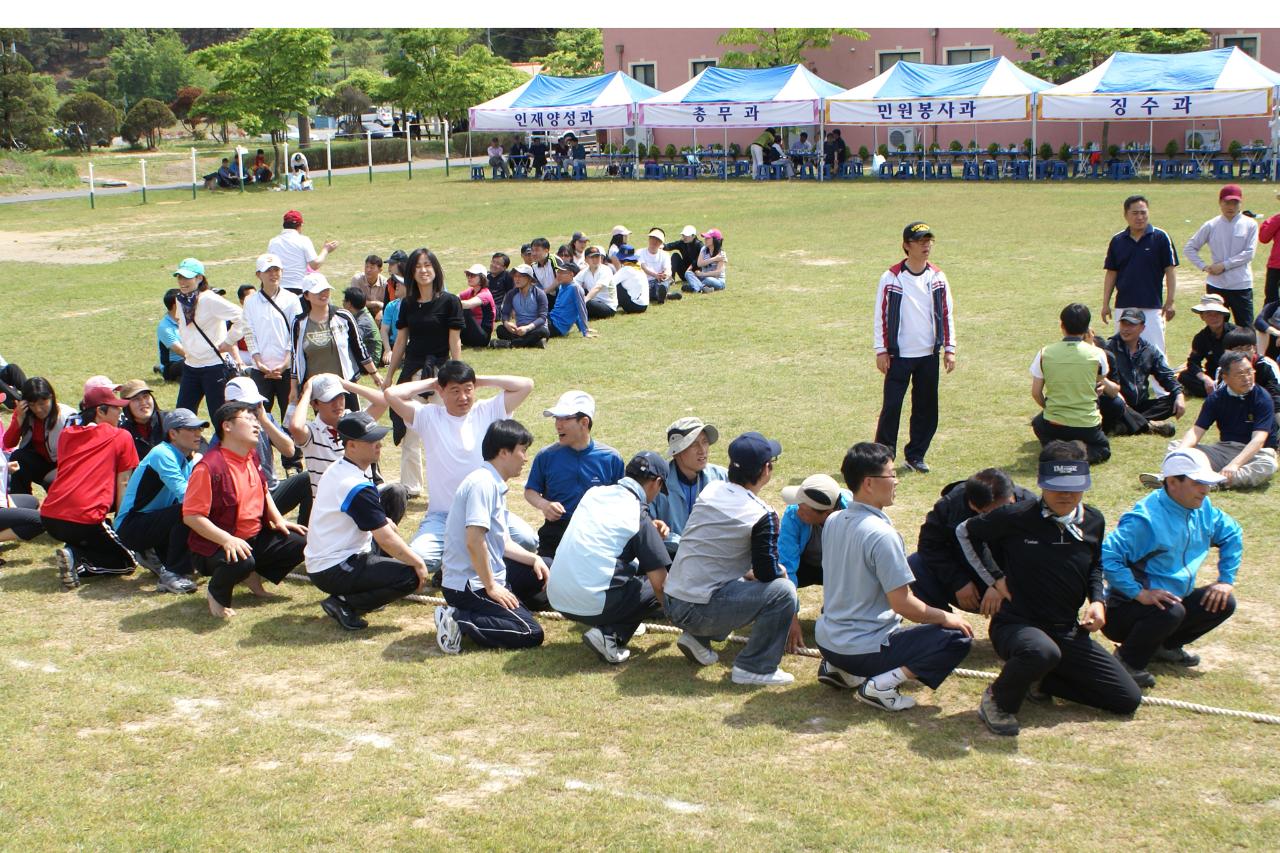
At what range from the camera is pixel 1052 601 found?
5.82 meters

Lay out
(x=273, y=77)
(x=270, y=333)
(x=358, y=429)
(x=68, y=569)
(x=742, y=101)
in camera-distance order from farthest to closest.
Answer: (x=273, y=77), (x=742, y=101), (x=270, y=333), (x=68, y=569), (x=358, y=429)

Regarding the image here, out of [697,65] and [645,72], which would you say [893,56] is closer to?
[697,65]

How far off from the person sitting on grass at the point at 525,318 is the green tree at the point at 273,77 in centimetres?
3563

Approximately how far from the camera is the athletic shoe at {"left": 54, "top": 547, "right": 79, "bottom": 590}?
7.93m

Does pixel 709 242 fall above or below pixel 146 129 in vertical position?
below

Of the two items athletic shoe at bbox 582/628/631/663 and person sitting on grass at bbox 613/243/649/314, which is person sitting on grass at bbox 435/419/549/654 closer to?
athletic shoe at bbox 582/628/631/663

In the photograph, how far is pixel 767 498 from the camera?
31.7ft

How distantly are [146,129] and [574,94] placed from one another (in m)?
30.9

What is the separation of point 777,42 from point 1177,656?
1826 inches

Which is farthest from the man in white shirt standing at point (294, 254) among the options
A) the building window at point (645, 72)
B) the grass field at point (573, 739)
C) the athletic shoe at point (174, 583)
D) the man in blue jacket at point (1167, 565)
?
the building window at point (645, 72)

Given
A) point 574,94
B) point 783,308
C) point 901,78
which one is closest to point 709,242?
point 783,308

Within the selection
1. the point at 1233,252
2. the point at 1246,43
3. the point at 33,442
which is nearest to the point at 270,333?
the point at 33,442

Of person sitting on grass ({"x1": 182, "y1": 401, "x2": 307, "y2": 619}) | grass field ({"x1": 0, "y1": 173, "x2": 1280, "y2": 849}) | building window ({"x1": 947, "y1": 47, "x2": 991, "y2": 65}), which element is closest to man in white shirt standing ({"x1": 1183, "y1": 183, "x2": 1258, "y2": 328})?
grass field ({"x1": 0, "y1": 173, "x2": 1280, "y2": 849})

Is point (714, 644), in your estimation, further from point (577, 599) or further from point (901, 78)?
point (901, 78)
